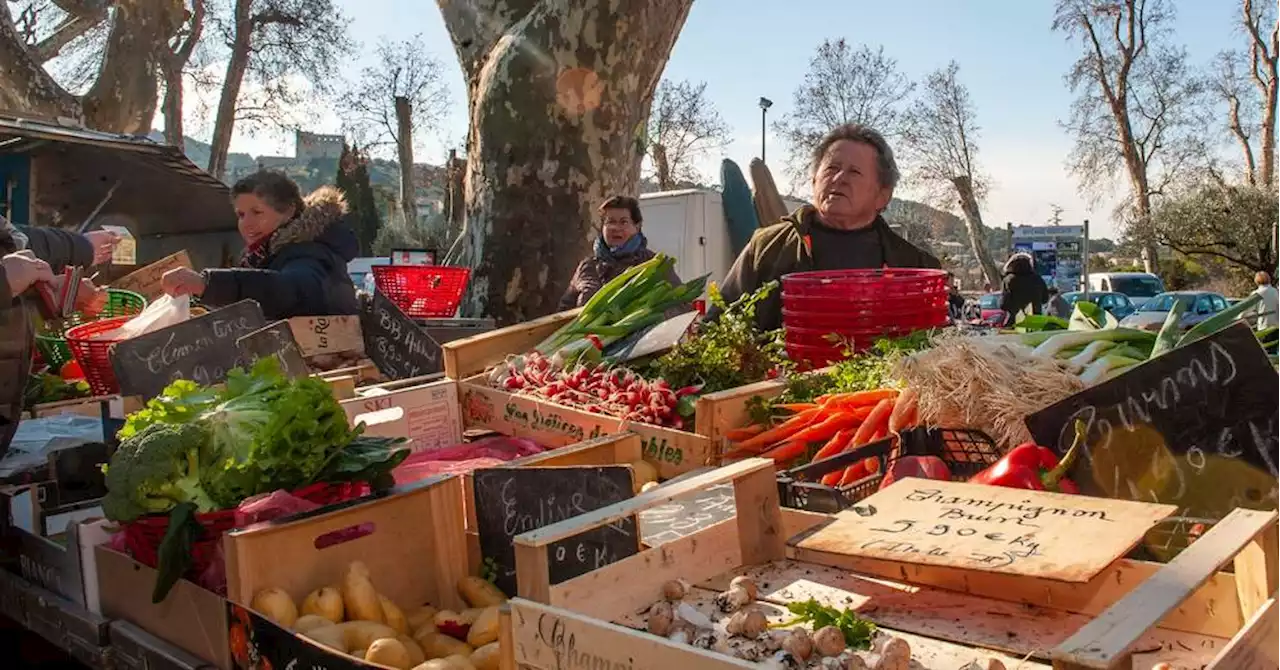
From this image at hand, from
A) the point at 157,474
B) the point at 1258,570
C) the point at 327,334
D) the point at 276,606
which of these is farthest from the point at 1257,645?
the point at 327,334

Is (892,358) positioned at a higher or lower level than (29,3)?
lower

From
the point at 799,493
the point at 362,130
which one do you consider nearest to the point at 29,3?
the point at 362,130

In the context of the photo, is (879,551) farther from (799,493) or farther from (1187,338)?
(1187,338)

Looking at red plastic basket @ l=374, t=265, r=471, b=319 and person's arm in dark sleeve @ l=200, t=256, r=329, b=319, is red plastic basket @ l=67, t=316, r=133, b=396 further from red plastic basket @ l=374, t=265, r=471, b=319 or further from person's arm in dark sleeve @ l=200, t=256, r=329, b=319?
red plastic basket @ l=374, t=265, r=471, b=319

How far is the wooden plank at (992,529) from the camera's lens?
1.58 metres

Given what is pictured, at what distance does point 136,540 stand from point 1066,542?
2087 millimetres

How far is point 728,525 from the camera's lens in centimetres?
210

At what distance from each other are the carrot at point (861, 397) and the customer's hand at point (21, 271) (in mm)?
2627

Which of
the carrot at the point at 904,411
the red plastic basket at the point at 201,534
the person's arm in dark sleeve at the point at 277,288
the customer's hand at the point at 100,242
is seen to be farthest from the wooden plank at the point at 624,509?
the customer's hand at the point at 100,242

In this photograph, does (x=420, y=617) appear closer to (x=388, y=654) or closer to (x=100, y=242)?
(x=388, y=654)

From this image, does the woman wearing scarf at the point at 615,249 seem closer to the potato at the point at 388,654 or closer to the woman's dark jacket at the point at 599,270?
the woman's dark jacket at the point at 599,270

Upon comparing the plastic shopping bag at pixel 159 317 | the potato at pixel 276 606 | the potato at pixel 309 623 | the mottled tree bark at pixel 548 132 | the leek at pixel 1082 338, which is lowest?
the potato at pixel 309 623

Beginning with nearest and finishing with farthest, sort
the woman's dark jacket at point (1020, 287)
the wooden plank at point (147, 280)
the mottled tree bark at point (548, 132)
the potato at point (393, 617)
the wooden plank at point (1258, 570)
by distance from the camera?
the wooden plank at point (1258, 570) → the potato at point (393, 617) → the wooden plank at point (147, 280) → the mottled tree bark at point (548, 132) → the woman's dark jacket at point (1020, 287)

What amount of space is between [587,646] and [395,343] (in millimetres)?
3206
